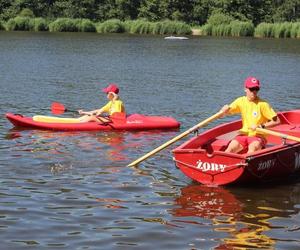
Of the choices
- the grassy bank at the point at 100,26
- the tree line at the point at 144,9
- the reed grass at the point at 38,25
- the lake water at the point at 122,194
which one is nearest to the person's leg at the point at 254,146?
the lake water at the point at 122,194

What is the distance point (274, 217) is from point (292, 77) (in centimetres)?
2210

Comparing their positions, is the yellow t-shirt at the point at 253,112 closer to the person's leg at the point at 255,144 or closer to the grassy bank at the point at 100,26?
the person's leg at the point at 255,144

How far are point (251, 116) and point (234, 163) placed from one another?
119cm

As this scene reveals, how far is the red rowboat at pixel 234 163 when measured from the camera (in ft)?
32.1

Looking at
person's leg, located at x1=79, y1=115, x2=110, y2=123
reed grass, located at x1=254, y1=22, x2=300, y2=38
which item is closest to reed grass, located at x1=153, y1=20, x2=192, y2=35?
reed grass, located at x1=254, y1=22, x2=300, y2=38

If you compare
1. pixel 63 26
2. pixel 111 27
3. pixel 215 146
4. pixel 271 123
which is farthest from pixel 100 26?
pixel 271 123

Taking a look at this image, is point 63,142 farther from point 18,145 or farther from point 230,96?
point 230,96

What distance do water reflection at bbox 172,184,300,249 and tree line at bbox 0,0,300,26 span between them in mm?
75614

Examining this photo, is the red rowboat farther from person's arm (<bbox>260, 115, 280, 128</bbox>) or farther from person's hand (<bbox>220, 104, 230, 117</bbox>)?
person's hand (<bbox>220, 104, 230, 117</bbox>)

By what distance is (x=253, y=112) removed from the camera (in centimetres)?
1062

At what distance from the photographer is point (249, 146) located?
1030cm

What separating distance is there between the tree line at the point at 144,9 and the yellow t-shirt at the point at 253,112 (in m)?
74.7

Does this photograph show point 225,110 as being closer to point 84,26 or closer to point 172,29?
point 172,29

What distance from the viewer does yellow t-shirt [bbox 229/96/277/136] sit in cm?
1061
